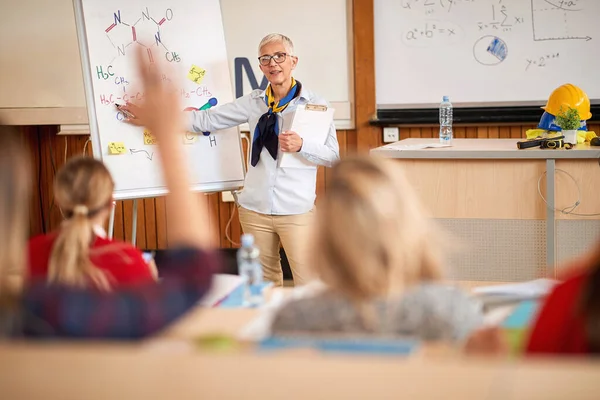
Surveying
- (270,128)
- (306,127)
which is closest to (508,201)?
(306,127)

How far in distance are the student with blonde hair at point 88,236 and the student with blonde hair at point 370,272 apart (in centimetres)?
63

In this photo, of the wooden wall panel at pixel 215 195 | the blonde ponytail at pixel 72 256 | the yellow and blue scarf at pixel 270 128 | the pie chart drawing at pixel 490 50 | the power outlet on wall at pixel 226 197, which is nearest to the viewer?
the blonde ponytail at pixel 72 256

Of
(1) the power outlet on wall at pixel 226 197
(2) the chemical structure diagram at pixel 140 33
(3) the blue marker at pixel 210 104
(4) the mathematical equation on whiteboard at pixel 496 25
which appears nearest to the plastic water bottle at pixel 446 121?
(4) the mathematical equation on whiteboard at pixel 496 25

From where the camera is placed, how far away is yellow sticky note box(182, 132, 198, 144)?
383 centimetres

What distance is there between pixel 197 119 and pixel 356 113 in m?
1.44

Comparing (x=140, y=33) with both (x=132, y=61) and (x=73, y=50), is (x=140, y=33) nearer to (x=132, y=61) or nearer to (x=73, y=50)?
(x=132, y=61)

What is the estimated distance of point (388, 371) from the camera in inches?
40.2

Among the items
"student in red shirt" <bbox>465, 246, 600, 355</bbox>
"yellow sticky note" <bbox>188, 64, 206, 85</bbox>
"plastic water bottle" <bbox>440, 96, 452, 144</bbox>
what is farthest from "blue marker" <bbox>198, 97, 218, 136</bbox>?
"student in red shirt" <bbox>465, 246, 600, 355</bbox>

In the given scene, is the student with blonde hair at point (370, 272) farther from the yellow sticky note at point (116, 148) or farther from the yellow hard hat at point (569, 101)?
the yellow hard hat at point (569, 101)

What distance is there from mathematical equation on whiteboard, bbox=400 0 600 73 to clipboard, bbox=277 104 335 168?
148 centimetres

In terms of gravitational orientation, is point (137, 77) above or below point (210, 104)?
above

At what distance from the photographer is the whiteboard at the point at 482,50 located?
456cm

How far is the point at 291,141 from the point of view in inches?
135

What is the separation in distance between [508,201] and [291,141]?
1095 millimetres
